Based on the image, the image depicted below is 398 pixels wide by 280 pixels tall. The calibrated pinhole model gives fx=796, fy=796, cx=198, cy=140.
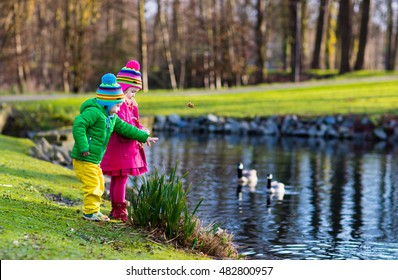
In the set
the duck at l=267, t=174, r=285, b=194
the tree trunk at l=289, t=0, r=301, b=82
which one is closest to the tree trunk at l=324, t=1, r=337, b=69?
the tree trunk at l=289, t=0, r=301, b=82

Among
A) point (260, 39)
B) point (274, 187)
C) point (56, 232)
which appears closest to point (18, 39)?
point (260, 39)

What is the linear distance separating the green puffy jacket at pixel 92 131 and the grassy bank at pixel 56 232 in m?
0.72

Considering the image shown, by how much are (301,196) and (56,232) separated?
24.3 feet

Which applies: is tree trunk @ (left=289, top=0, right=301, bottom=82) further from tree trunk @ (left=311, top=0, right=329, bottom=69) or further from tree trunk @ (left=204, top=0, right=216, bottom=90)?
tree trunk @ (left=204, top=0, right=216, bottom=90)

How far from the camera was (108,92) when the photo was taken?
8438mm

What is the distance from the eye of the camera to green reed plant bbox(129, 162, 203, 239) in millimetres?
8109

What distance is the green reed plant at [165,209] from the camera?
8109mm

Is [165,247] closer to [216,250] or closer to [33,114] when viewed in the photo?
[216,250]

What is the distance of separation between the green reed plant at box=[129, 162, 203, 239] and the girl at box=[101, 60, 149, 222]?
1.66ft

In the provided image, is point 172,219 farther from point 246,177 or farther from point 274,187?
point 246,177

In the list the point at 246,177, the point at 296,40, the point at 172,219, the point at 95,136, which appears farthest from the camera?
the point at 296,40

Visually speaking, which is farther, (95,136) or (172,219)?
(95,136)

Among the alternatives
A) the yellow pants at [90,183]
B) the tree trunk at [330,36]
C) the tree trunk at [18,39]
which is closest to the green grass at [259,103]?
the tree trunk at [18,39]
